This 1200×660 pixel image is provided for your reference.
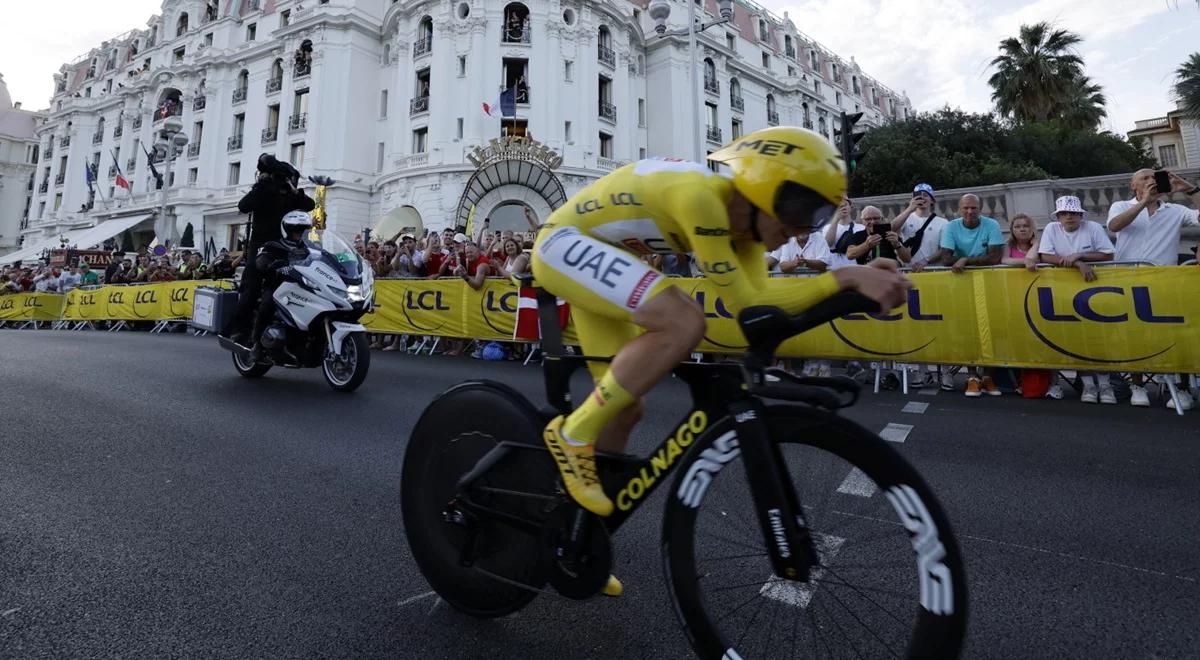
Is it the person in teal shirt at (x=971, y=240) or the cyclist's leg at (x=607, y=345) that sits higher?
the person in teal shirt at (x=971, y=240)

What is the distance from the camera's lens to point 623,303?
1759mm

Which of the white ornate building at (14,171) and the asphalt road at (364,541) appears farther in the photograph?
the white ornate building at (14,171)

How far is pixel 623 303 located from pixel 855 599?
3.21 feet

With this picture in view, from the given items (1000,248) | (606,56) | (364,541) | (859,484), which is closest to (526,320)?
(1000,248)

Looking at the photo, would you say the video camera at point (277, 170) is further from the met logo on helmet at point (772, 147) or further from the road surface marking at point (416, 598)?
the met logo on helmet at point (772, 147)

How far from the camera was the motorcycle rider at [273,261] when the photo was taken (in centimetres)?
→ 626

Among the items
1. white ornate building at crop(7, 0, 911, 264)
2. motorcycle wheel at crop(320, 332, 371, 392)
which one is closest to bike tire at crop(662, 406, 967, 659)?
motorcycle wheel at crop(320, 332, 371, 392)

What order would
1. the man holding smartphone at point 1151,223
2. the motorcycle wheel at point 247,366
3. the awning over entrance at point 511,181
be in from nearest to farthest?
the man holding smartphone at point 1151,223 < the motorcycle wheel at point 247,366 < the awning over entrance at point 511,181

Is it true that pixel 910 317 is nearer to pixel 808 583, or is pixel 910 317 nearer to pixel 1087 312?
pixel 1087 312

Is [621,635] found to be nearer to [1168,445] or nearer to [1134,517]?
[1134,517]

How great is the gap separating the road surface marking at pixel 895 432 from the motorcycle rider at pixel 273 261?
5.75 m

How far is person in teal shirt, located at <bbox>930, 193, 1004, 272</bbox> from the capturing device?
6496 millimetres

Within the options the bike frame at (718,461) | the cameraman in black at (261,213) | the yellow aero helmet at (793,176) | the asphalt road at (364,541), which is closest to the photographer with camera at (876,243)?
the asphalt road at (364,541)

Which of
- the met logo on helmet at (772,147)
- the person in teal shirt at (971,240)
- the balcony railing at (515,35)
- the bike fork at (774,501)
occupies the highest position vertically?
the balcony railing at (515,35)
